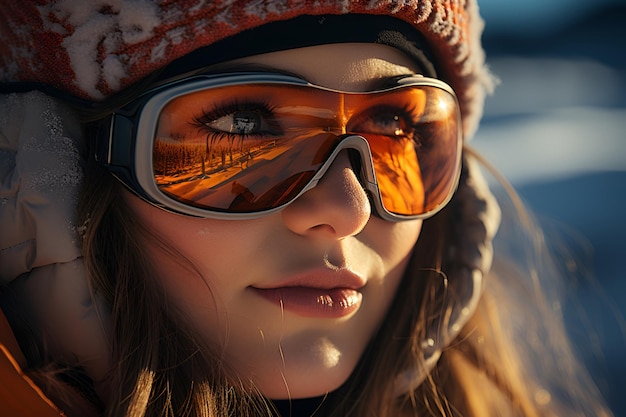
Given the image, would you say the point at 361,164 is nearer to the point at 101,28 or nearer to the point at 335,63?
the point at 335,63

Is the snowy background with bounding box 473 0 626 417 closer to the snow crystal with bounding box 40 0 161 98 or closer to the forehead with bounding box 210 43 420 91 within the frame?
the forehead with bounding box 210 43 420 91

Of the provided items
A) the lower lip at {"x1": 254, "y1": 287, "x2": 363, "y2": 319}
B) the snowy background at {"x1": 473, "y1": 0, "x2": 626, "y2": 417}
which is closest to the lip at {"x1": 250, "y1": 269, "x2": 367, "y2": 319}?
the lower lip at {"x1": 254, "y1": 287, "x2": 363, "y2": 319}

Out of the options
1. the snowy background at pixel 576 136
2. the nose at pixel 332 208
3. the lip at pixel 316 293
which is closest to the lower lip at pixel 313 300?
the lip at pixel 316 293

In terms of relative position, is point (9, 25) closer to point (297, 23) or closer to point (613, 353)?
point (297, 23)

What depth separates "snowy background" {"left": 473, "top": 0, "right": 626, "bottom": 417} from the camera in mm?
3809

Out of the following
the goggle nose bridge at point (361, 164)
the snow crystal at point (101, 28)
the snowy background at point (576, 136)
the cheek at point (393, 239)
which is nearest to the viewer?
the snow crystal at point (101, 28)

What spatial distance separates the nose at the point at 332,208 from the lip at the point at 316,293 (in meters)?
0.08

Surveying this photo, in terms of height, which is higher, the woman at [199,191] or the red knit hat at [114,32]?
the red knit hat at [114,32]

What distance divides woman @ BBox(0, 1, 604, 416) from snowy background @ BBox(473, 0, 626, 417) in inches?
75.2

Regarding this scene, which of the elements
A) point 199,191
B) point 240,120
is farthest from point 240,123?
point 199,191

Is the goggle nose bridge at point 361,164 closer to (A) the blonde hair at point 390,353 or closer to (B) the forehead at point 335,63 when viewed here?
(B) the forehead at point 335,63

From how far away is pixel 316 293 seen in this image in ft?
4.73

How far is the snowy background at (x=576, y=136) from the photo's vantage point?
3809mm

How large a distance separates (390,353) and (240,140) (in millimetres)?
687
